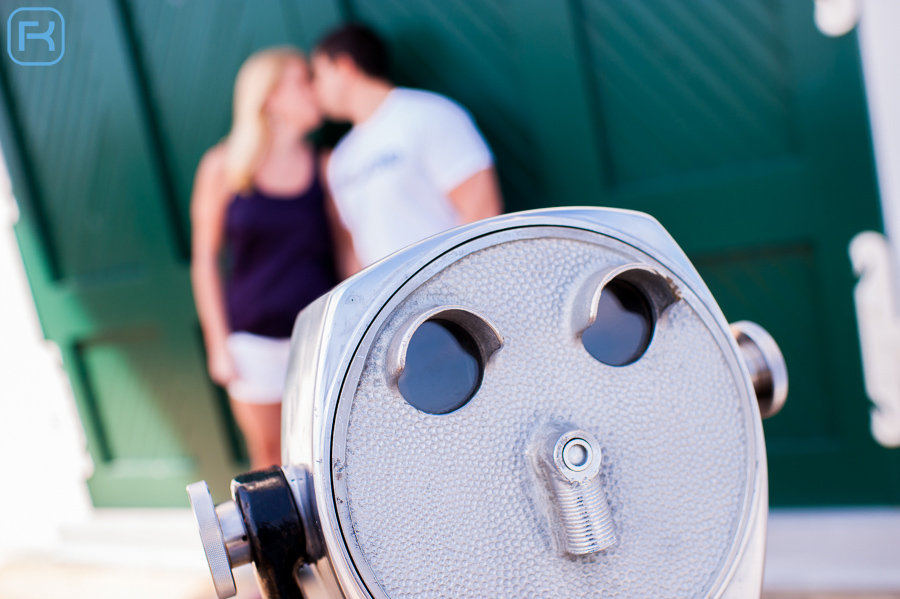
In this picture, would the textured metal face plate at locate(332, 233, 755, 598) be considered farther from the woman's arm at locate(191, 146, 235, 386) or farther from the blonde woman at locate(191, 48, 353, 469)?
the woman's arm at locate(191, 146, 235, 386)

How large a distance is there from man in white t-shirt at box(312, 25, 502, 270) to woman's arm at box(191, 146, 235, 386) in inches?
19.9

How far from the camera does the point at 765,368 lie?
0.49 meters

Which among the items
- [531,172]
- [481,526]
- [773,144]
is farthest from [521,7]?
[481,526]

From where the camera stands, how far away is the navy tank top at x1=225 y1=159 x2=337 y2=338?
74.1 inches

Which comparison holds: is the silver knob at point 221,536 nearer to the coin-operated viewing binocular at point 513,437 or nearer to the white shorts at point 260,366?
the coin-operated viewing binocular at point 513,437

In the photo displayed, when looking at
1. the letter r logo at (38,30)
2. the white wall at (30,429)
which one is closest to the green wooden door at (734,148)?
the letter r logo at (38,30)

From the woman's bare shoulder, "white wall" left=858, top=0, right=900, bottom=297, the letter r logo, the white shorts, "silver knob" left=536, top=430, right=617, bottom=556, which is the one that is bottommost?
"silver knob" left=536, top=430, right=617, bottom=556

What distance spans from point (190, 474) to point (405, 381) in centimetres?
260

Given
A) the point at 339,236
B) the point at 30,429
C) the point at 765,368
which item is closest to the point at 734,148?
the point at 339,236

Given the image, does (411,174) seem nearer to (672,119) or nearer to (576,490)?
(672,119)

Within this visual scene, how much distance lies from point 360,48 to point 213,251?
79 centimetres

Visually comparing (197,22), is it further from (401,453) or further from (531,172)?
(401,453)

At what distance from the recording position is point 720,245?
1.76 meters

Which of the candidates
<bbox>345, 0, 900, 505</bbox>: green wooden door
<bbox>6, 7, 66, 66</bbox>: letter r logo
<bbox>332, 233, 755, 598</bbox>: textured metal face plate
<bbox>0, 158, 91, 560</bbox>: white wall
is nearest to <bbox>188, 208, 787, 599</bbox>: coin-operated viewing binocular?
<bbox>332, 233, 755, 598</bbox>: textured metal face plate
